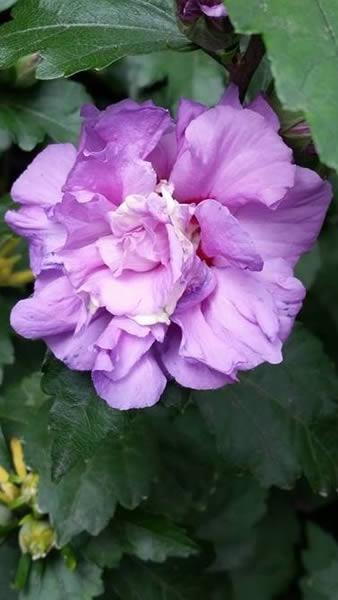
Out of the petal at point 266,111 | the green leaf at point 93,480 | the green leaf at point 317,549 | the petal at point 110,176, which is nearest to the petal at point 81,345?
the petal at point 110,176

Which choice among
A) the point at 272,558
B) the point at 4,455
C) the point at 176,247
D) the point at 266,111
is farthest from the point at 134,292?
the point at 272,558

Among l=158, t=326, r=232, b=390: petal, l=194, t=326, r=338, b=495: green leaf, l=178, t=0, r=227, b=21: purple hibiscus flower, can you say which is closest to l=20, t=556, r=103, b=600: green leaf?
l=194, t=326, r=338, b=495: green leaf

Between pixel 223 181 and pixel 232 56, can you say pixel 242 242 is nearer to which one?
pixel 223 181

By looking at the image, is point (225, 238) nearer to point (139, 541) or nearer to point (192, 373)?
point (192, 373)

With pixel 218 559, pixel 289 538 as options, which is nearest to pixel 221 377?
pixel 218 559

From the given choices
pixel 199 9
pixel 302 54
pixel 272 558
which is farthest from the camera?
pixel 272 558

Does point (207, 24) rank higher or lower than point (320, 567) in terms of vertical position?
higher

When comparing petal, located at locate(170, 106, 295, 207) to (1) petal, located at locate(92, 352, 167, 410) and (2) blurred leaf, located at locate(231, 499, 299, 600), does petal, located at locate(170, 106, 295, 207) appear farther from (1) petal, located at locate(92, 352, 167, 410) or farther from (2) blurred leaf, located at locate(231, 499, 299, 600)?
(2) blurred leaf, located at locate(231, 499, 299, 600)
